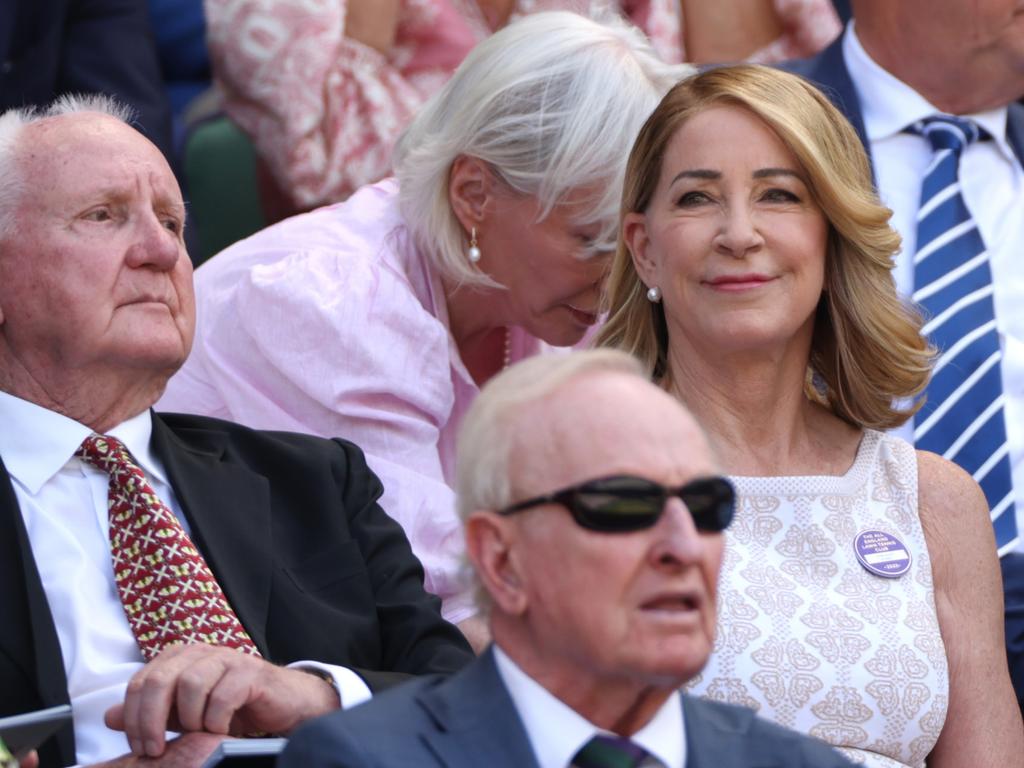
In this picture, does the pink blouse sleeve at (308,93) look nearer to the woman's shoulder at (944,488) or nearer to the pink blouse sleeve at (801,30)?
the pink blouse sleeve at (801,30)

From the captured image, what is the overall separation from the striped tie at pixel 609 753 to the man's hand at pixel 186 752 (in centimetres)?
62

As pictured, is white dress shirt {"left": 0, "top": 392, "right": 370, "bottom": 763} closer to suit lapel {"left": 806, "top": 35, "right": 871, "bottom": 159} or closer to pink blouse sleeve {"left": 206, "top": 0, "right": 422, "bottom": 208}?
pink blouse sleeve {"left": 206, "top": 0, "right": 422, "bottom": 208}

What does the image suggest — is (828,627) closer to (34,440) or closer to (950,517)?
(950,517)

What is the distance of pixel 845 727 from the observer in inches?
124

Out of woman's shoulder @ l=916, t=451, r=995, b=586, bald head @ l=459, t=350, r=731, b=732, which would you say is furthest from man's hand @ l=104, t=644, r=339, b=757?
woman's shoulder @ l=916, t=451, r=995, b=586

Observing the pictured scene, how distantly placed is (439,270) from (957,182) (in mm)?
1287

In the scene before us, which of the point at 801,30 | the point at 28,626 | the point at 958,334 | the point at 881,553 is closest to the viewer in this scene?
the point at 28,626

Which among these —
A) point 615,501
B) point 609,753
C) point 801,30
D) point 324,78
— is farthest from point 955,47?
point 609,753

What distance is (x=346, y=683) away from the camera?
289 centimetres

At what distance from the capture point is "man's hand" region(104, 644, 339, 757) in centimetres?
263

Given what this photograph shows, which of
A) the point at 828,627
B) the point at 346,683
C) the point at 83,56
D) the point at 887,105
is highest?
the point at 83,56

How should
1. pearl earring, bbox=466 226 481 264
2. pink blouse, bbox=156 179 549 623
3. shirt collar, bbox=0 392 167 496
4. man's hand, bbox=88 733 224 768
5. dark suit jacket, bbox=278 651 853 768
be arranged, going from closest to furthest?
dark suit jacket, bbox=278 651 853 768 < man's hand, bbox=88 733 224 768 < shirt collar, bbox=0 392 167 496 < pink blouse, bbox=156 179 549 623 < pearl earring, bbox=466 226 481 264

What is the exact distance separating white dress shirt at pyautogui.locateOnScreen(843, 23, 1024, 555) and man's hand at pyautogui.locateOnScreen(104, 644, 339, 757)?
2039mm

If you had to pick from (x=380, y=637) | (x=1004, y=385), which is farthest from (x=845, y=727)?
(x=1004, y=385)
